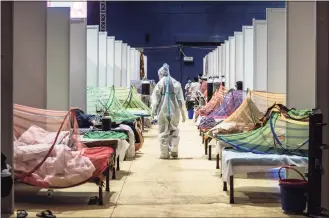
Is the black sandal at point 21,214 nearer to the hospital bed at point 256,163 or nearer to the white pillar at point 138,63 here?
the hospital bed at point 256,163

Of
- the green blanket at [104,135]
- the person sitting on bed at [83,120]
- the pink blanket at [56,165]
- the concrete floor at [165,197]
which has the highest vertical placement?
the person sitting on bed at [83,120]

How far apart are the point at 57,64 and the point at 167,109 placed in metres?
Result: 2.56

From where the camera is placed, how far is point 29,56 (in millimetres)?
7238

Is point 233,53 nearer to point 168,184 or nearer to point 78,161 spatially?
point 168,184

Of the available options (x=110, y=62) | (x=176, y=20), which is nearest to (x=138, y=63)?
(x=176, y=20)

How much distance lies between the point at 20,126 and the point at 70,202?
3.95 ft

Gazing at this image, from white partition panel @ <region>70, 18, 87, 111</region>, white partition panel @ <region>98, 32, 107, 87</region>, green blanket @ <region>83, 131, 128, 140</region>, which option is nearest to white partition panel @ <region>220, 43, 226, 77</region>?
white partition panel @ <region>98, 32, 107, 87</region>

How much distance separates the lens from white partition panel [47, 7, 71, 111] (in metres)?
8.07


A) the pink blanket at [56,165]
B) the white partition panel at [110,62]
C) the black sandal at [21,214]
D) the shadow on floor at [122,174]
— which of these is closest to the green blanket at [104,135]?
the shadow on floor at [122,174]

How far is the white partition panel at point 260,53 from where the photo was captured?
34.5 ft

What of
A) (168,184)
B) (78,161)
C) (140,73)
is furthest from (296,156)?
(140,73)

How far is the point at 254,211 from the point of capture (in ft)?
18.9

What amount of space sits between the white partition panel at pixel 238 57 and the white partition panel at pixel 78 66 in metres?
4.61

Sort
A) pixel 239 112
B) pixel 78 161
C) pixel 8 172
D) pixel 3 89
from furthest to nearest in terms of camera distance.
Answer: pixel 239 112
pixel 78 161
pixel 3 89
pixel 8 172
